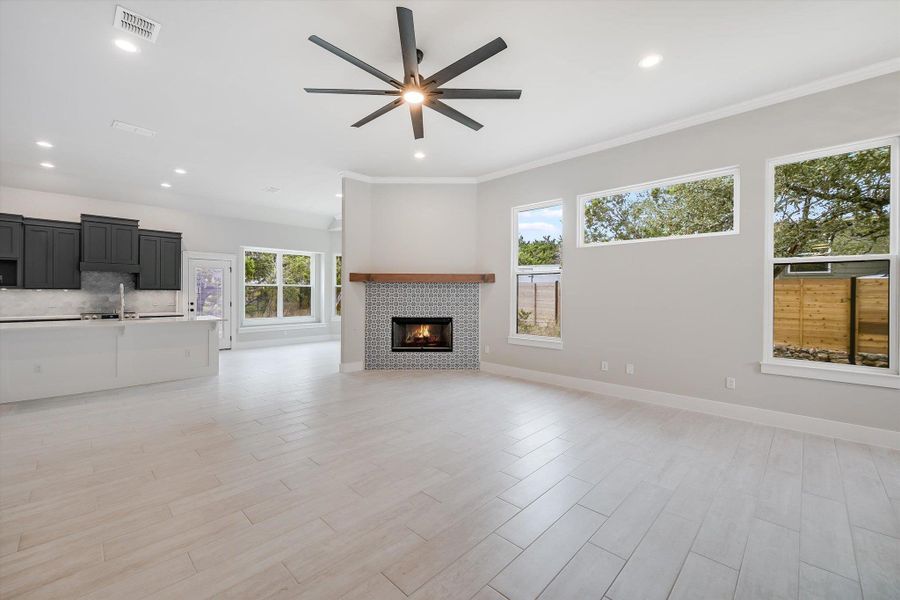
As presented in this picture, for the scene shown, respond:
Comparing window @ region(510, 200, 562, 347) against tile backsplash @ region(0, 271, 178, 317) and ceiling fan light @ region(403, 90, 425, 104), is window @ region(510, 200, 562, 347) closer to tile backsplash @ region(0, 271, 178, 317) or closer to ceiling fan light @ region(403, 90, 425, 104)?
ceiling fan light @ region(403, 90, 425, 104)

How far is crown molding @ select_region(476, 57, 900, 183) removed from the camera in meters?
3.04

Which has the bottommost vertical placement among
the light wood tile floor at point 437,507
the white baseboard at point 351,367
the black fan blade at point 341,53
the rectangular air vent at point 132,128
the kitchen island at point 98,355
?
the light wood tile floor at point 437,507

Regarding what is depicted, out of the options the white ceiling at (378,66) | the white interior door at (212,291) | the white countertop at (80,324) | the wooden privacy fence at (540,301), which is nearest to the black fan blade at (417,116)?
the white ceiling at (378,66)

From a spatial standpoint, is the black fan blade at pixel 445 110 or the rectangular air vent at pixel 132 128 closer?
the black fan blade at pixel 445 110

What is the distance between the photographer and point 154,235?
690 centimetres

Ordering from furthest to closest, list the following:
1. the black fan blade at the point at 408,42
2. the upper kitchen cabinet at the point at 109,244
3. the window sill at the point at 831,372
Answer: the upper kitchen cabinet at the point at 109,244
the window sill at the point at 831,372
the black fan blade at the point at 408,42

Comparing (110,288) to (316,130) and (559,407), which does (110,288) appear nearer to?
(316,130)

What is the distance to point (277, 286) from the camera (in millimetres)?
9125

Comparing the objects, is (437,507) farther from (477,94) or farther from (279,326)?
(279,326)

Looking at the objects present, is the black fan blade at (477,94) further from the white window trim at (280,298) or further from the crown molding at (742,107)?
the white window trim at (280,298)

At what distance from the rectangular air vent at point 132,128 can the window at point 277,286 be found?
4.32m

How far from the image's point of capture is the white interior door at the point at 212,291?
7.65 m

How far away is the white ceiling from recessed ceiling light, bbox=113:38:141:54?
0.18ft

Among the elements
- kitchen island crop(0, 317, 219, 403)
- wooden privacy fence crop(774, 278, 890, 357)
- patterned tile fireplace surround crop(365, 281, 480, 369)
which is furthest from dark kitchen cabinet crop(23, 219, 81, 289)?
wooden privacy fence crop(774, 278, 890, 357)
